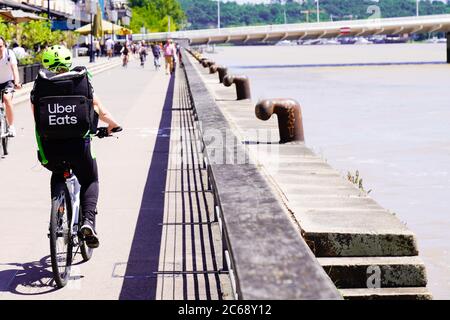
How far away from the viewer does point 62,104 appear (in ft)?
21.2

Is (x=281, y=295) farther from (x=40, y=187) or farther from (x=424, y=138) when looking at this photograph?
(x=424, y=138)

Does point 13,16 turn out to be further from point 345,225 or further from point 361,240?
point 361,240

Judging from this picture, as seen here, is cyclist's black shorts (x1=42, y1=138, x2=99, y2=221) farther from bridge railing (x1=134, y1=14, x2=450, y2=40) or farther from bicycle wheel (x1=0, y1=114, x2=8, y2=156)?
bridge railing (x1=134, y1=14, x2=450, y2=40)

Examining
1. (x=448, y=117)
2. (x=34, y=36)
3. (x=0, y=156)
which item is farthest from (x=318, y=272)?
(x=34, y=36)

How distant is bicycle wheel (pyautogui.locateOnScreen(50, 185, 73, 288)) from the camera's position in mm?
6379

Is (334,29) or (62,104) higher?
(334,29)

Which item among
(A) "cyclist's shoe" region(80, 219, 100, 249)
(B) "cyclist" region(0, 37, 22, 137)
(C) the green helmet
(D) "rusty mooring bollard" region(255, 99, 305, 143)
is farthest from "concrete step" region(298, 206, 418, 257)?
(B) "cyclist" region(0, 37, 22, 137)

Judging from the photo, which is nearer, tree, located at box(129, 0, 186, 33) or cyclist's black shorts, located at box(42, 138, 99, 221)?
cyclist's black shorts, located at box(42, 138, 99, 221)

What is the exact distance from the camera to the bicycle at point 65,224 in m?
6.43

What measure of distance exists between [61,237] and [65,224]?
0.17 metres

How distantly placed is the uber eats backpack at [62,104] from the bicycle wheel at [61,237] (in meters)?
0.41

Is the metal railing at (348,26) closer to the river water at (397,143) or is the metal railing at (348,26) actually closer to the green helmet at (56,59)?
the river water at (397,143)

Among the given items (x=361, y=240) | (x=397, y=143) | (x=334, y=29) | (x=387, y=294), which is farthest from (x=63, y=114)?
(x=334, y=29)

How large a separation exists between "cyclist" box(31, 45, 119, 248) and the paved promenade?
1.76 ft
